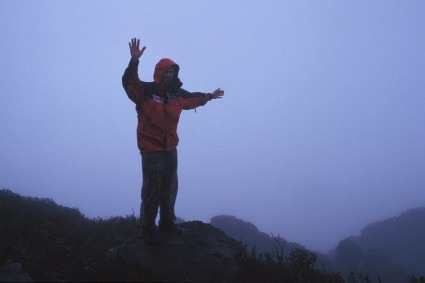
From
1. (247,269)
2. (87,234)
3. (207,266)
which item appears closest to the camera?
(207,266)

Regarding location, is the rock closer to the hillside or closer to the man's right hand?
the hillside

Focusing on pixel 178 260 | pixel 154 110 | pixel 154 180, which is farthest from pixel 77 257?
pixel 154 110

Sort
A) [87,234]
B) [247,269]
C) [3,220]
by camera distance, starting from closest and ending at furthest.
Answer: [247,269], [3,220], [87,234]

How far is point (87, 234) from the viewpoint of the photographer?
814cm

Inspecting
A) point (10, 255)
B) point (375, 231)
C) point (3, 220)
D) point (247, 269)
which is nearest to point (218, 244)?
point (247, 269)

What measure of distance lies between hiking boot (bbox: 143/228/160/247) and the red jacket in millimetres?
1429

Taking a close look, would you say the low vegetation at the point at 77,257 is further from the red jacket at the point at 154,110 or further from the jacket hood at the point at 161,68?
the jacket hood at the point at 161,68

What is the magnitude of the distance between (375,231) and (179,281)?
74959mm

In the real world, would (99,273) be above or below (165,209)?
below

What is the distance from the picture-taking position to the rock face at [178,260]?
5.26 meters

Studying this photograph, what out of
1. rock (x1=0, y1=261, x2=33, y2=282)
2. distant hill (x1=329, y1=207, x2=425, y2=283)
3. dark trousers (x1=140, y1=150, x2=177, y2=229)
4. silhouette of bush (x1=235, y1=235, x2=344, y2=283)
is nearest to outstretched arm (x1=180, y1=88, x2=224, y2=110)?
dark trousers (x1=140, y1=150, x2=177, y2=229)

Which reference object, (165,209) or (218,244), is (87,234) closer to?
(165,209)

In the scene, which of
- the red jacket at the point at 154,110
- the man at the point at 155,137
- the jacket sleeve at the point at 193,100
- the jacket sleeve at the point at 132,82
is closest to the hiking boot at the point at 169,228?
the man at the point at 155,137

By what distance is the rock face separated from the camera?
5262 millimetres
